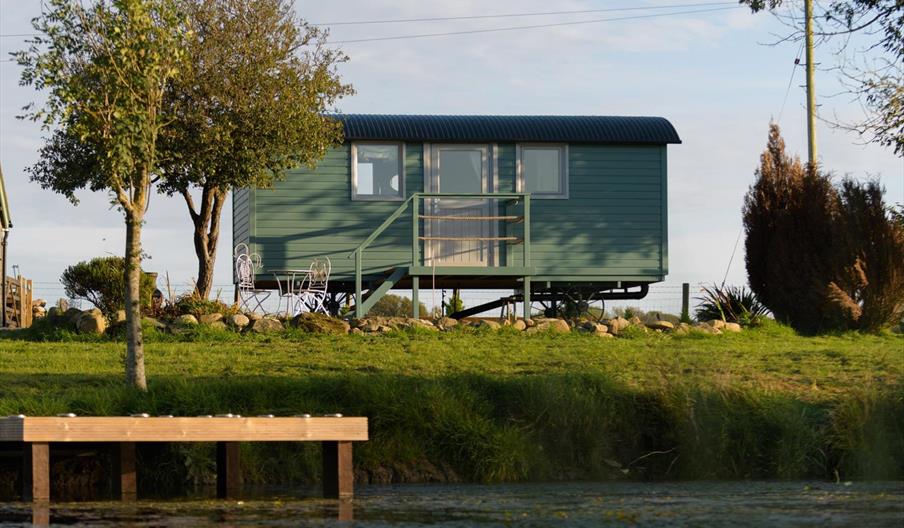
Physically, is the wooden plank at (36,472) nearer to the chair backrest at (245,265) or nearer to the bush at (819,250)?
the chair backrest at (245,265)

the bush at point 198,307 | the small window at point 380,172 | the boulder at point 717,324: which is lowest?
the boulder at point 717,324

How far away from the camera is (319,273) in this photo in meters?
22.7

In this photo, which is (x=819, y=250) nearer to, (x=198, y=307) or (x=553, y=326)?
(x=553, y=326)

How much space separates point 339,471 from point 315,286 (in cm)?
1345

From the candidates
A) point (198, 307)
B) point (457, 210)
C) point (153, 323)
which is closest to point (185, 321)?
point (153, 323)

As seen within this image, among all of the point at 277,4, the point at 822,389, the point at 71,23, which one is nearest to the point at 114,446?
the point at 71,23

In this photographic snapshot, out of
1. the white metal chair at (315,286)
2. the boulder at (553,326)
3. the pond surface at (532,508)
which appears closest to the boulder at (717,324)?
the boulder at (553,326)

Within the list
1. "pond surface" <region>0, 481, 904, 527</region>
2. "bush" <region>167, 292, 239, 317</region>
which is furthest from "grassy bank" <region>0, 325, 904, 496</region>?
"bush" <region>167, 292, 239, 317</region>

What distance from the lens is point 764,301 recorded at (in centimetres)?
2325

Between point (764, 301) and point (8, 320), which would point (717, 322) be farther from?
point (8, 320)

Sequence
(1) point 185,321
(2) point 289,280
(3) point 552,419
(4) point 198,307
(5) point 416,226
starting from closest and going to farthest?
(3) point 552,419
(1) point 185,321
(4) point 198,307
(5) point 416,226
(2) point 289,280

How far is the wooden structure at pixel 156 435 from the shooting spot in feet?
30.6

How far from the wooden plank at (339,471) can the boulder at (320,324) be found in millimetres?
8618

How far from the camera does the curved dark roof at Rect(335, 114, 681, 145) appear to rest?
23594 millimetres
